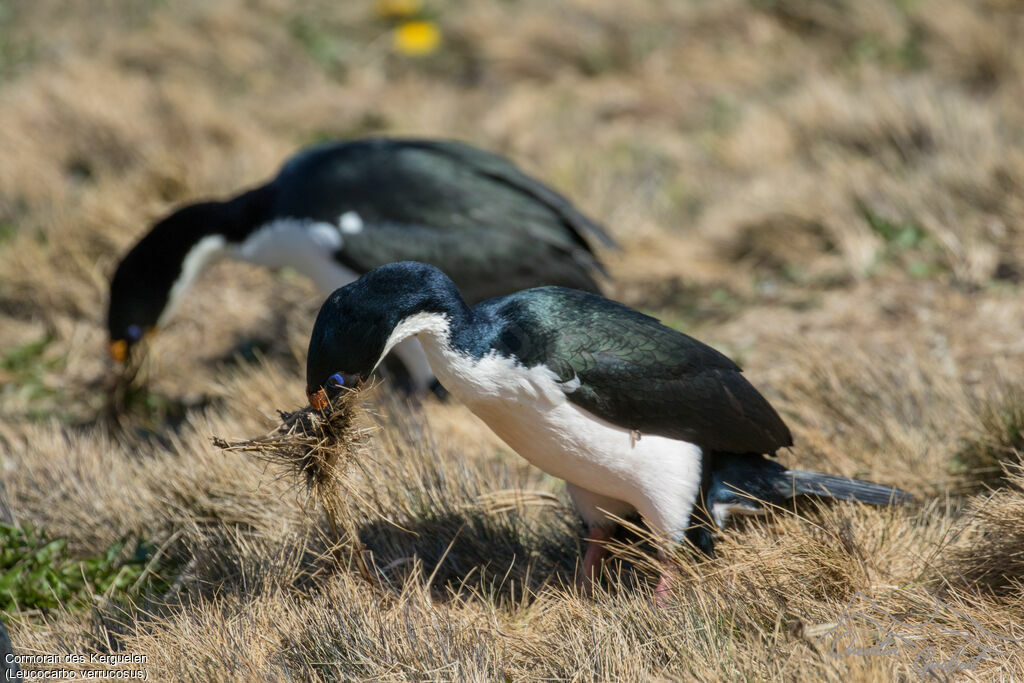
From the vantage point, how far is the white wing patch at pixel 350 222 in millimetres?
4570

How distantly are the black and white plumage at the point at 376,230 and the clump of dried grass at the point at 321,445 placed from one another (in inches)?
68.4

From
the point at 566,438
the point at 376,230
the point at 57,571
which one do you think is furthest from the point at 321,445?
the point at 376,230

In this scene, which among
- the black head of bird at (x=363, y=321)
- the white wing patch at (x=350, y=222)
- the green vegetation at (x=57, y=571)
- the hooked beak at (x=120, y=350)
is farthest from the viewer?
the hooked beak at (x=120, y=350)

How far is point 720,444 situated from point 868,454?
34.6 inches

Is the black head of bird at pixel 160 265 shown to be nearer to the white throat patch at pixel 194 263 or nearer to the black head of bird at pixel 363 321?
the white throat patch at pixel 194 263

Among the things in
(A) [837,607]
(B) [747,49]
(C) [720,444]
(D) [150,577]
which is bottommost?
(D) [150,577]

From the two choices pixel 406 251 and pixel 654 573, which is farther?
pixel 406 251

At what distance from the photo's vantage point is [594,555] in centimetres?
318

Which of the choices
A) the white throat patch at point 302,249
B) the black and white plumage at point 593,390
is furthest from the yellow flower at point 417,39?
the black and white plumage at point 593,390

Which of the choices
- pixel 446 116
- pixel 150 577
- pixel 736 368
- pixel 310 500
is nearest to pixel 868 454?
pixel 736 368

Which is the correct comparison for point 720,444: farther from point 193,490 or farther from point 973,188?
point 973,188

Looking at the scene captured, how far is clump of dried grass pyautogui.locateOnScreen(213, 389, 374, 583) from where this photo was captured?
274 centimetres

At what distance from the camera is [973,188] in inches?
219
